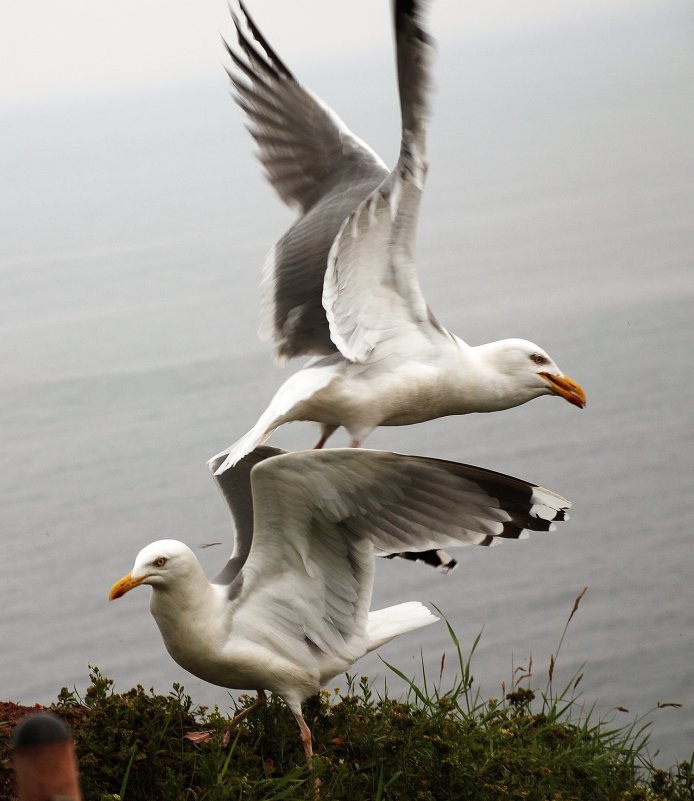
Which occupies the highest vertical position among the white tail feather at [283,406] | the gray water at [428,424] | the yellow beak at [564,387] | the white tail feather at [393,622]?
the white tail feather at [283,406]

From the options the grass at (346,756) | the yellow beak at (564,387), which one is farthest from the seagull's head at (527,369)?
the grass at (346,756)

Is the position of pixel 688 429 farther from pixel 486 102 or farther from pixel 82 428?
pixel 486 102

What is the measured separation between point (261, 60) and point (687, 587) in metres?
7.60

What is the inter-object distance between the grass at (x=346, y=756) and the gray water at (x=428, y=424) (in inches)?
24.5

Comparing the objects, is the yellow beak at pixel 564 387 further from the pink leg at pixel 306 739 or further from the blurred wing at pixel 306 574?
the pink leg at pixel 306 739

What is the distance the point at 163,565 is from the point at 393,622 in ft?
2.44

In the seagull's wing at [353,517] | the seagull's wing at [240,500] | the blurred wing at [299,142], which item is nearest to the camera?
the seagull's wing at [353,517]

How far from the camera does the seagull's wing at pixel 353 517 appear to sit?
319 centimetres

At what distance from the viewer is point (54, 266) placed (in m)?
19.8

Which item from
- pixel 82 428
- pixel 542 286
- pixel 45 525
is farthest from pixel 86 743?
pixel 542 286

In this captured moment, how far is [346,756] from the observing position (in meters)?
3.68

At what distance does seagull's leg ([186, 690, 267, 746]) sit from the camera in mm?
3625

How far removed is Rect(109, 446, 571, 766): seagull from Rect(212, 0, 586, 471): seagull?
0.93 feet

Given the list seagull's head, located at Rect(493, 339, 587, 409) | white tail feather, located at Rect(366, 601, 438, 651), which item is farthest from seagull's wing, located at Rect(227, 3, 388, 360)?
white tail feather, located at Rect(366, 601, 438, 651)
